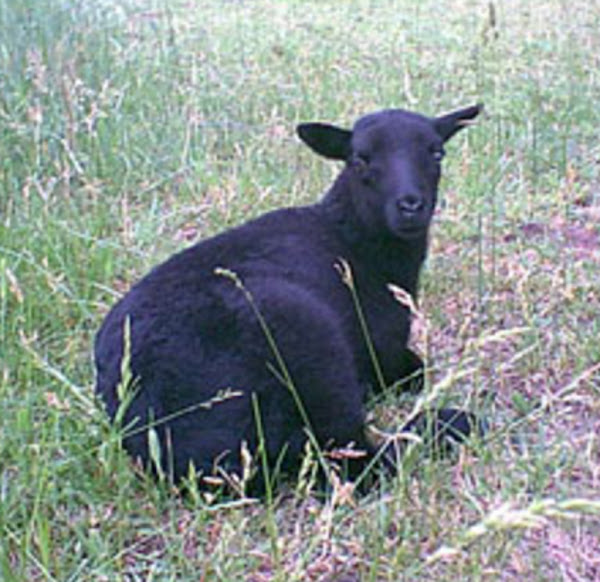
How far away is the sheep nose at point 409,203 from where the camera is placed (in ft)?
11.4

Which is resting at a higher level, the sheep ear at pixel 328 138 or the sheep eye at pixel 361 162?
the sheep ear at pixel 328 138

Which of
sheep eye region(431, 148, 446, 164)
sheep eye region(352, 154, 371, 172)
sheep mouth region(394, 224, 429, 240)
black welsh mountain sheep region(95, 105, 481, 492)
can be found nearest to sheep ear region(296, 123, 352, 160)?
black welsh mountain sheep region(95, 105, 481, 492)

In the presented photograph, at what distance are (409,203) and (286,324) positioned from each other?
0.71m

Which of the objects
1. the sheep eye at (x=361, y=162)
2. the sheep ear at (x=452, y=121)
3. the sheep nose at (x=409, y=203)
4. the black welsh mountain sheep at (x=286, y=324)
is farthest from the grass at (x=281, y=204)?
the sheep eye at (x=361, y=162)

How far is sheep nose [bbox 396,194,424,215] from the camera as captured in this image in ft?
11.4

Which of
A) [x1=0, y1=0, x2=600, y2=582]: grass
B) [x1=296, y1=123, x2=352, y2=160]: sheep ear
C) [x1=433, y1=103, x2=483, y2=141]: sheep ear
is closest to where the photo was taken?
[x1=0, y1=0, x2=600, y2=582]: grass

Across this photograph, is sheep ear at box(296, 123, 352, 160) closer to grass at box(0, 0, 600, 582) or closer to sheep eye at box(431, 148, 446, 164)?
sheep eye at box(431, 148, 446, 164)

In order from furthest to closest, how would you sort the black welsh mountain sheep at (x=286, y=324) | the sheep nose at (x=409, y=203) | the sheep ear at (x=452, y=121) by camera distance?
the sheep ear at (x=452, y=121)
the sheep nose at (x=409, y=203)
the black welsh mountain sheep at (x=286, y=324)

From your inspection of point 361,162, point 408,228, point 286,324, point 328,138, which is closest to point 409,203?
point 408,228

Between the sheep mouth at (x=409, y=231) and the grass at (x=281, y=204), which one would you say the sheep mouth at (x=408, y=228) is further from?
the grass at (x=281, y=204)

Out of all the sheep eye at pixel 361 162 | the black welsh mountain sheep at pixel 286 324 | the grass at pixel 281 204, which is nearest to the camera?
the grass at pixel 281 204

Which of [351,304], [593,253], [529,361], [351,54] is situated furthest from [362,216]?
[351,54]

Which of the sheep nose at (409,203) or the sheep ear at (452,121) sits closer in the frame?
the sheep nose at (409,203)

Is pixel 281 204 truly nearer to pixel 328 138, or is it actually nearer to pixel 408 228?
pixel 328 138
